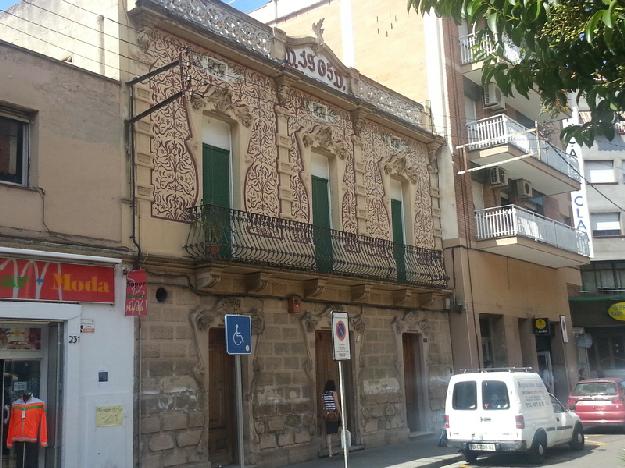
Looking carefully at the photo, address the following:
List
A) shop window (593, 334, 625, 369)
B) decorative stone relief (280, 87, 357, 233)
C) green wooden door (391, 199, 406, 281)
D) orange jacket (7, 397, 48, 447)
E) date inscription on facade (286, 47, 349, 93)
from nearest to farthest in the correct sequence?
orange jacket (7, 397, 48, 447), decorative stone relief (280, 87, 357, 233), date inscription on facade (286, 47, 349, 93), green wooden door (391, 199, 406, 281), shop window (593, 334, 625, 369)

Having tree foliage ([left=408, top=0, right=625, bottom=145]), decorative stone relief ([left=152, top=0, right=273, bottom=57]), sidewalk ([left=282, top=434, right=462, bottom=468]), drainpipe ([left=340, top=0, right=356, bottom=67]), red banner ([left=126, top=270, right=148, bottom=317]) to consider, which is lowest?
sidewalk ([left=282, top=434, right=462, bottom=468])

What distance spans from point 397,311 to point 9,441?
423 inches

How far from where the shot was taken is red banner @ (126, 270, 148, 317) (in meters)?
11.6

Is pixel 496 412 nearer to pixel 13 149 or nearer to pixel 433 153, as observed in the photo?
pixel 433 153

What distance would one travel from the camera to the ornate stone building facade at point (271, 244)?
41.2ft

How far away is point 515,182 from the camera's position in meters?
24.5

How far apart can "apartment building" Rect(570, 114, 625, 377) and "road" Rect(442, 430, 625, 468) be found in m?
17.6

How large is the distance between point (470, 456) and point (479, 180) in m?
10.8

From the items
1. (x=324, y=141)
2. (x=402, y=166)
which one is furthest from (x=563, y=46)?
(x=402, y=166)

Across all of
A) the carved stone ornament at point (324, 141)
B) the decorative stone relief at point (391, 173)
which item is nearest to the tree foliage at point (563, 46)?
the carved stone ornament at point (324, 141)

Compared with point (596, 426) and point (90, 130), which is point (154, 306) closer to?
point (90, 130)

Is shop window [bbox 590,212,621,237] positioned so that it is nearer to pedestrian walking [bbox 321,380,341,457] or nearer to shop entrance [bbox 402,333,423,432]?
shop entrance [bbox 402,333,423,432]

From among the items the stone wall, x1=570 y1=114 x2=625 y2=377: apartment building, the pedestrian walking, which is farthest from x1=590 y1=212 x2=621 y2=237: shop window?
the pedestrian walking

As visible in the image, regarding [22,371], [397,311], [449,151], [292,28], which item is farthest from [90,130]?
[292,28]
